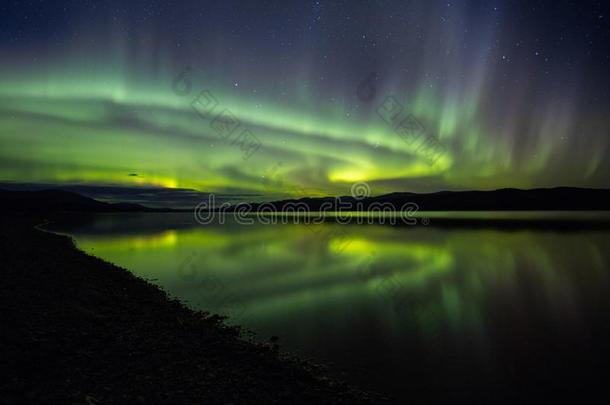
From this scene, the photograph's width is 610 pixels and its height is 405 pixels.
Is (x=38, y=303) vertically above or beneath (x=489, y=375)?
above

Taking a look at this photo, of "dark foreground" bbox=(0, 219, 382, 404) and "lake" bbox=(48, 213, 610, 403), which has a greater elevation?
"dark foreground" bbox=(0, 219, 382, 404)

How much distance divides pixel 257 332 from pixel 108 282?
34.4 feet

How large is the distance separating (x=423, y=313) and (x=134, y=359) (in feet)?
39.7

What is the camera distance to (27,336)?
9.99 meters

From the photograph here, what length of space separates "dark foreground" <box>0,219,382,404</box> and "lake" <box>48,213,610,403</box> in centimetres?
157

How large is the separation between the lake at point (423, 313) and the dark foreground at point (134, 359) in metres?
1.57

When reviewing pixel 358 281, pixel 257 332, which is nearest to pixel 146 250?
pixel 358 281

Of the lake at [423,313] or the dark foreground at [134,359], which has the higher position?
the dark foreground at [134,359]

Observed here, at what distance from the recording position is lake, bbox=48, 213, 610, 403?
10.1 metres

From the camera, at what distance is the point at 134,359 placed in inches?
357

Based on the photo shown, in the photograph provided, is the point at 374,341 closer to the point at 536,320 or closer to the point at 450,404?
the point at 450,404

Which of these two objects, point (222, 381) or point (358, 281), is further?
point (358, 281)

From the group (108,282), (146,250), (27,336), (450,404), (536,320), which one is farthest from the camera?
(146,250)

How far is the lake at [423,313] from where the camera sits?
1009 centimetres
